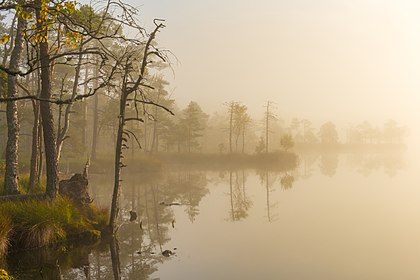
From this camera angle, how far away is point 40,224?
39.2 feet

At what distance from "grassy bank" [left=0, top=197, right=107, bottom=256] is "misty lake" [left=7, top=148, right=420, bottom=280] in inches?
21.2

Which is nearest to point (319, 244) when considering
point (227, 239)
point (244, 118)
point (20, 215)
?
point (227, 239)

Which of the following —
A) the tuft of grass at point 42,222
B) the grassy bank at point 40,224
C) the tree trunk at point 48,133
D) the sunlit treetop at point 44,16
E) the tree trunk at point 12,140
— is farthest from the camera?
the tree trunk at point 12,140

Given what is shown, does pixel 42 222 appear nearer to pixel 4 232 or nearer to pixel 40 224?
pixel 40 224

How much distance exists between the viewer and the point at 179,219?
18.3m

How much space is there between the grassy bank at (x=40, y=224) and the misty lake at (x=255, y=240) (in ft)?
1.77

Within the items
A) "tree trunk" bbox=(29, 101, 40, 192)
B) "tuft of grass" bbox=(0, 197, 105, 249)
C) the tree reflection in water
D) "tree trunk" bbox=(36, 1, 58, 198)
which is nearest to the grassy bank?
"tuft of grass" bbox=(0, 197, 105, 249)

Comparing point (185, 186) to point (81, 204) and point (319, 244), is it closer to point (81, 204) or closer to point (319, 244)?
point (81, 204)

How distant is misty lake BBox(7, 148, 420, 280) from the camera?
1050 centimetres

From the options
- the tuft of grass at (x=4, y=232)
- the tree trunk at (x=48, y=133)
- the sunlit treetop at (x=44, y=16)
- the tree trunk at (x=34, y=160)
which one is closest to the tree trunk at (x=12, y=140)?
the tree trunk at (x=48, y=133)

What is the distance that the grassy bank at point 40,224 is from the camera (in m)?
11.4

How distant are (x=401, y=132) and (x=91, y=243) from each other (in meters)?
143

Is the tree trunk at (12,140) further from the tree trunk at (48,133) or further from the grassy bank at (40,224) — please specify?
the grassy bank at (40,224)

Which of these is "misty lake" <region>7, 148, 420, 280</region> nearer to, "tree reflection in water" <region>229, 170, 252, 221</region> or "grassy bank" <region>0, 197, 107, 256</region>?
"tree reflection in water" <region>229, 170, 252, 221</region>
